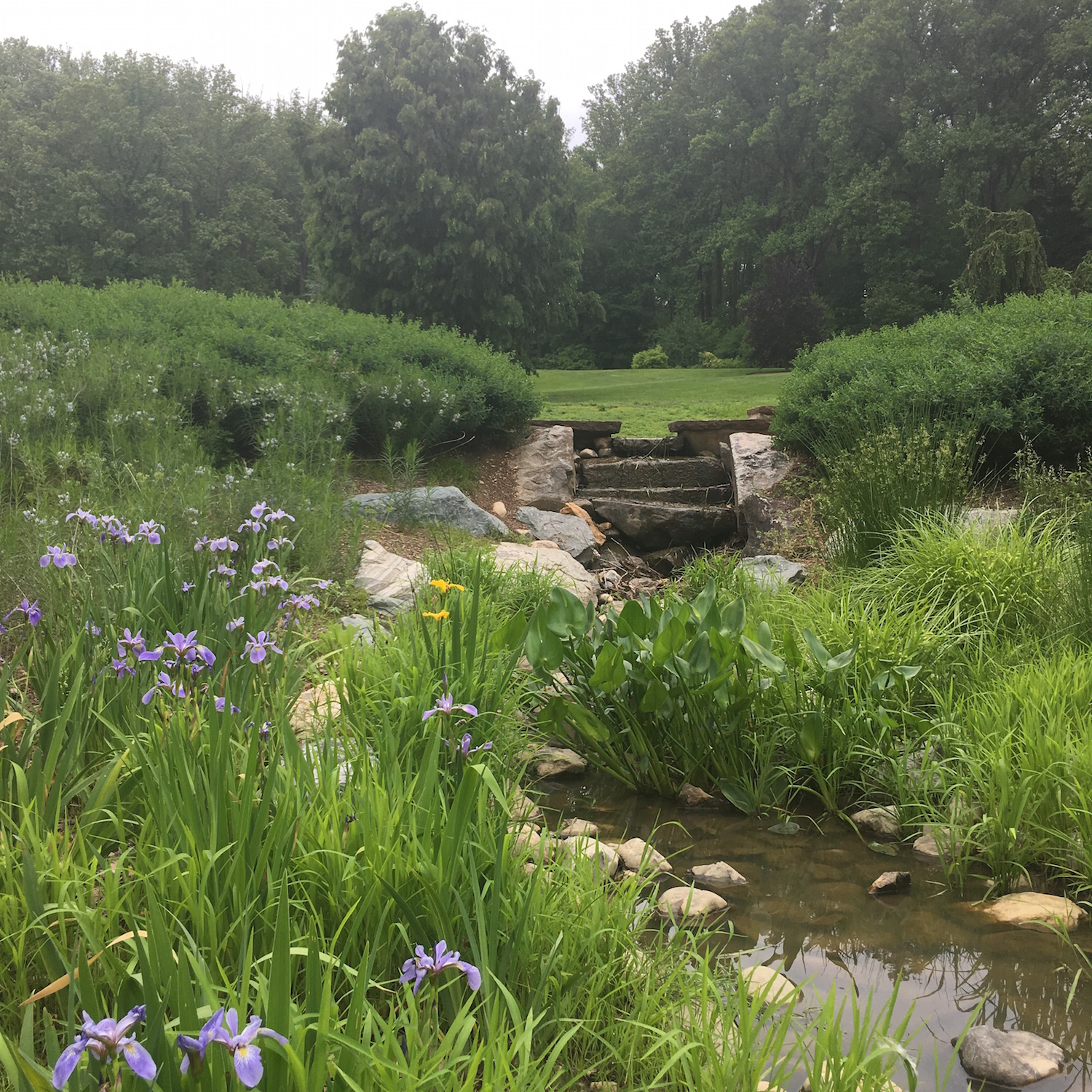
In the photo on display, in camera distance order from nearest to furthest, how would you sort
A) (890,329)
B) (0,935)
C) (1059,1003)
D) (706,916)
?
(0,935)
(1059,1003)
(706,916)
(890,329)

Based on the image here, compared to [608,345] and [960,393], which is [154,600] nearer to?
[960,393]

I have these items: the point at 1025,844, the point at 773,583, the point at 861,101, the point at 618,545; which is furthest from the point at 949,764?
the point at 861,101

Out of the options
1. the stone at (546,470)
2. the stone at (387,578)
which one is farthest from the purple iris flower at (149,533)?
the stone at (546,470)

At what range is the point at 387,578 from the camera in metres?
5.46

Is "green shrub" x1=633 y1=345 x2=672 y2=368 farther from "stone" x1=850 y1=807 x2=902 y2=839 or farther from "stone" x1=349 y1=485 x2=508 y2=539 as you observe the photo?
"stone" x1=850 y1=807 x2=902 y2=839

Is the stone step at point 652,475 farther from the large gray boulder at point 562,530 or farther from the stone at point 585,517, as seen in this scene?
the large gray boulder at point 562,530

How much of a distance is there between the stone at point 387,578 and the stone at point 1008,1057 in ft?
10.1

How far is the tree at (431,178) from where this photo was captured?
54.8ft

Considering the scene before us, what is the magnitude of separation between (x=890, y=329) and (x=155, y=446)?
9.39m

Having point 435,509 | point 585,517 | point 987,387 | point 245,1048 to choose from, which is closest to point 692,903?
point 245,1048

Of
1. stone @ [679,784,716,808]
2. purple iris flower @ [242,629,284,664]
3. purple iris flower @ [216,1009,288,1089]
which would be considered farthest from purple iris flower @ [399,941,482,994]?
stone @ [679,784,716,808]

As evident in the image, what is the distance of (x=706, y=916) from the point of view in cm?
254

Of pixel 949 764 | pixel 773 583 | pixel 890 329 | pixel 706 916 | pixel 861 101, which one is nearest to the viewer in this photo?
pixel 706 916

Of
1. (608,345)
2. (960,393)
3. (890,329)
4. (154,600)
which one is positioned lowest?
(154,600)
